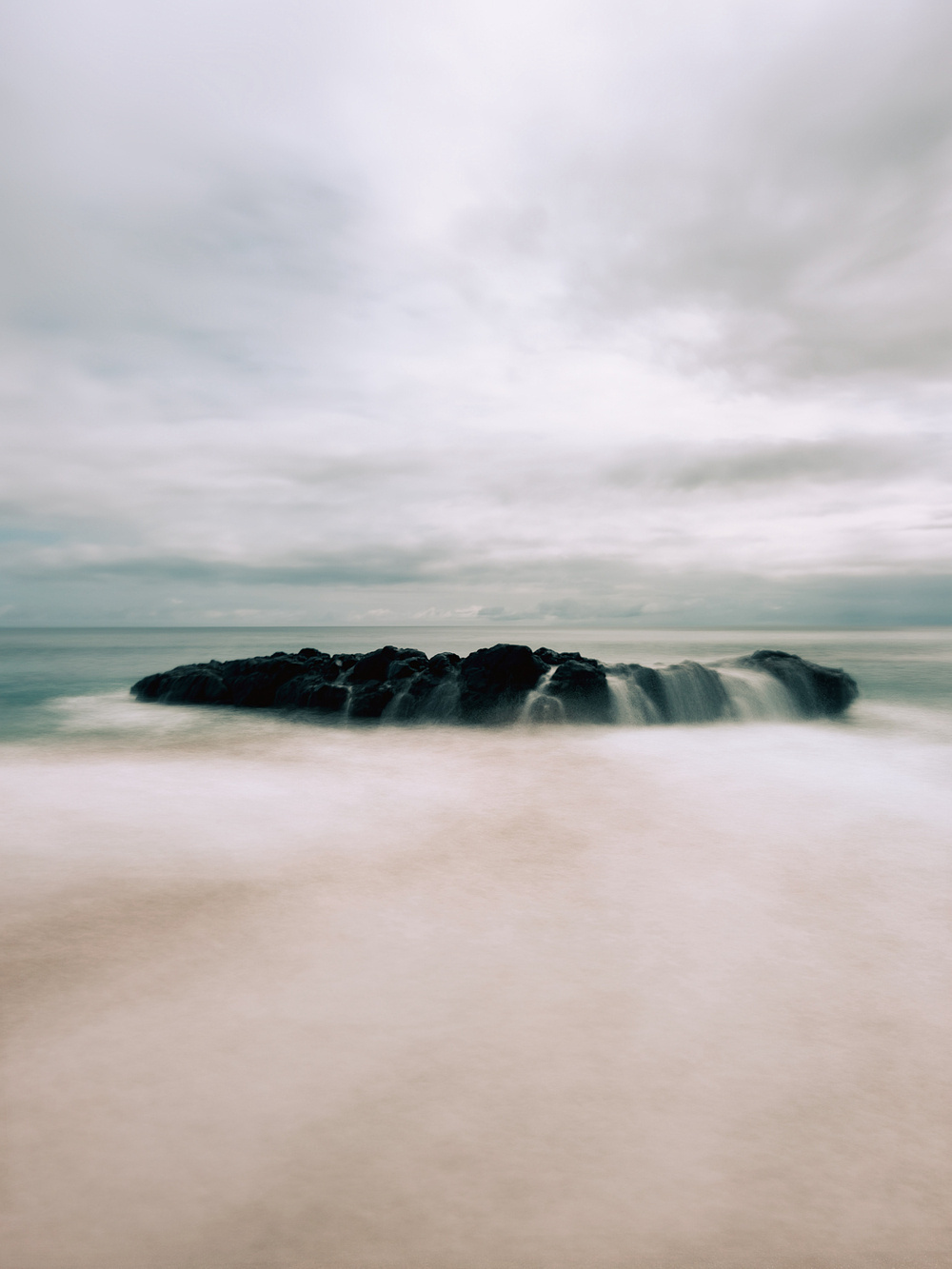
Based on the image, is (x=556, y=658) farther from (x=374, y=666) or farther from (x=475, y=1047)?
(x=475, y=1047)

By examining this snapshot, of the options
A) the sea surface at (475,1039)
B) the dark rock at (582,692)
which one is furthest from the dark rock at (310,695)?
the sea surface at (475,1039)

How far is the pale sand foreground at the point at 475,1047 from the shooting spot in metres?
3.00

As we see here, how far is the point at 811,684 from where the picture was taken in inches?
789

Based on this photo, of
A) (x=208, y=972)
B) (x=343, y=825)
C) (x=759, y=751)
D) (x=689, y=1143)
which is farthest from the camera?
(x=759, y=751)

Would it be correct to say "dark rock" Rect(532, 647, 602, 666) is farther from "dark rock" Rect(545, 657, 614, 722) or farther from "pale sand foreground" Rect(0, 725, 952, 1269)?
"pale sand foreground" Rect(0, 725, 952, 1269)

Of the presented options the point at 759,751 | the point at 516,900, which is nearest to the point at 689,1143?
the point at 516,900

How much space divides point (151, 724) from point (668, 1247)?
1792cm

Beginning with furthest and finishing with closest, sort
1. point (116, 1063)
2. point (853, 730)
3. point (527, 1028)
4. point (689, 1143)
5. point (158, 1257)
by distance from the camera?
1. point (853, 730)
2. point (527, 1028)
3. point (116, 1063)
4. point (689, 1143)
5. point (158, 1257)

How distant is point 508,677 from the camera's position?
17.8 m

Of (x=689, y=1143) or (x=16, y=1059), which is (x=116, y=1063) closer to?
(x=16, y=1059)

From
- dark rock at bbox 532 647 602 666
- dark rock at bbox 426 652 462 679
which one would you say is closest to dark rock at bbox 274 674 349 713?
dark rock at bbox 426 652 462 679

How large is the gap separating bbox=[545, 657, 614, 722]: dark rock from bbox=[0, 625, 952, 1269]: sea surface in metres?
7.58

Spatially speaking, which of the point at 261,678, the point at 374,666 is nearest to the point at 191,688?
the point at 261,678

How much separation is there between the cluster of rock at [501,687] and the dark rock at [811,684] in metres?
0.03
